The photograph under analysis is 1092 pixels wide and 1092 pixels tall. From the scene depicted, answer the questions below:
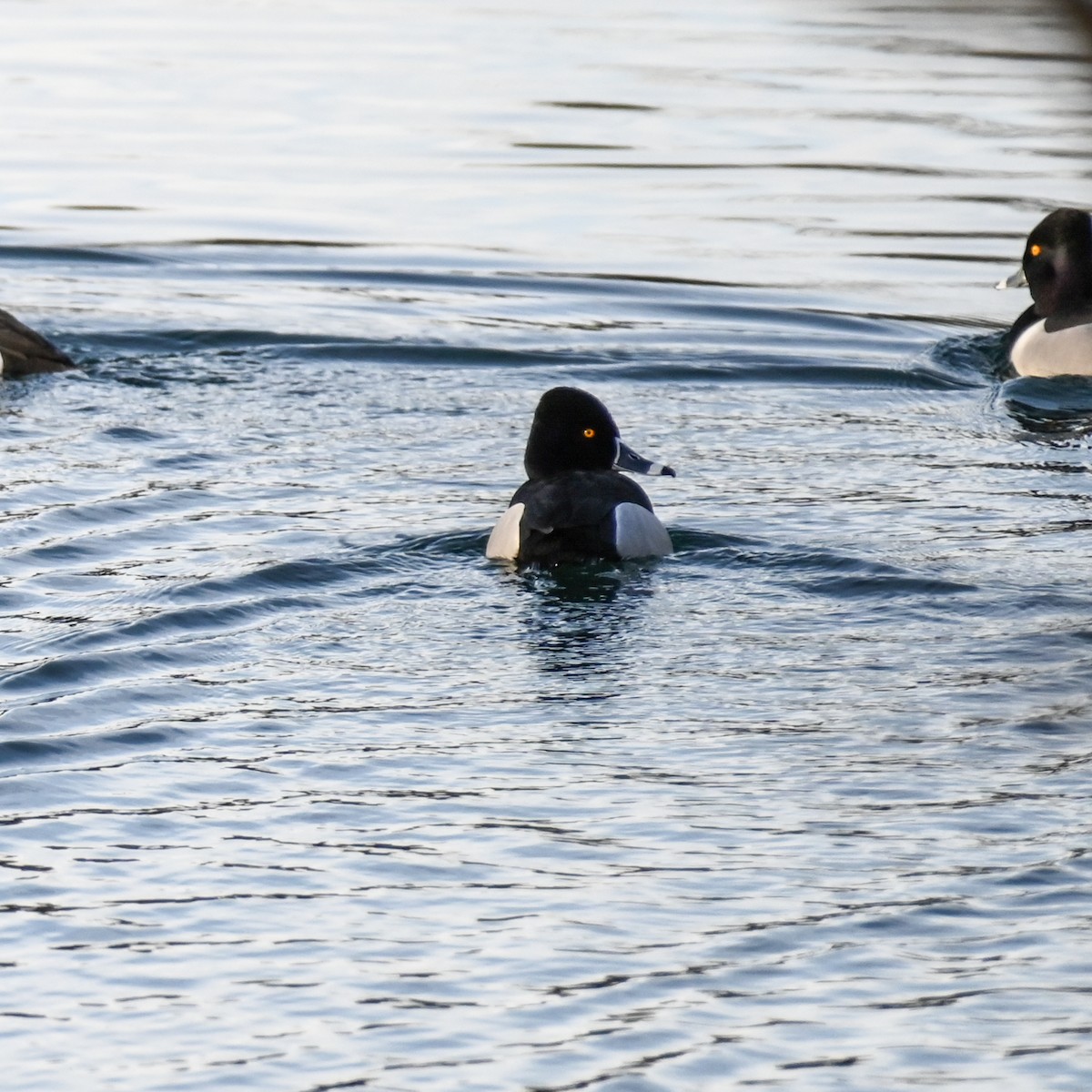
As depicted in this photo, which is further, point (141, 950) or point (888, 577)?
point (888, 577)

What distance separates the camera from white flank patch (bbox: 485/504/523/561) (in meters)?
9.39

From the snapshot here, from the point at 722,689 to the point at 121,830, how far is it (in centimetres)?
235

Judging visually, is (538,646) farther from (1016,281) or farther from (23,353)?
(1016,281)

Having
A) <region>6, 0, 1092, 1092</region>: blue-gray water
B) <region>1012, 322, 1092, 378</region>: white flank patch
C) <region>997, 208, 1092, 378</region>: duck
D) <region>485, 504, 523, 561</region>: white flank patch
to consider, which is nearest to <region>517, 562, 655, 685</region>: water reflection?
<region>6, 0, 1092, 1092</region>: blue-gray water

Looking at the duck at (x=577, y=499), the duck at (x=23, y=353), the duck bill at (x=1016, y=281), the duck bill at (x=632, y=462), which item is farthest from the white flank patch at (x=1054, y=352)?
the duck at (x=23, y=353)

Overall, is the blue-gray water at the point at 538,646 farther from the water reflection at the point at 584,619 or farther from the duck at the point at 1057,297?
the duck at the point at 1057,297

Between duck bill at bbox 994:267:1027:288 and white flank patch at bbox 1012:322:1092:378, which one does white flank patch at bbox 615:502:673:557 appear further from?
duck bill at bbox 994:267:1027:288

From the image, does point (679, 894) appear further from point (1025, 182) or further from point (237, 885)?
point (1025, 182)

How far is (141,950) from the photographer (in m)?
5.68

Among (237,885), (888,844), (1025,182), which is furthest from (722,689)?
(1025,182)

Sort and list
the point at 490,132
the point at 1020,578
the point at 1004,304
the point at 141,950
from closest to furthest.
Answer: the point at 141,950 → the point at 1020,578 → the point at 1004,304 → the point at 490,132

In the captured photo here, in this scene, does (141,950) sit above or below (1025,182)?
below

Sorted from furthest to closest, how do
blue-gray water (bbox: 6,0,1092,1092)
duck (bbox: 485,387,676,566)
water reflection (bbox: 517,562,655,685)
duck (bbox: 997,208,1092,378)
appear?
duck (bbox: 997,208,1092,378), duck (bbox: 485,387,676,566), water reflection (bbox: 517,562,655,685), blue-gray water (bbox: 6,0,1092,1092)

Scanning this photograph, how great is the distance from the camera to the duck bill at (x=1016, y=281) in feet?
49.5
